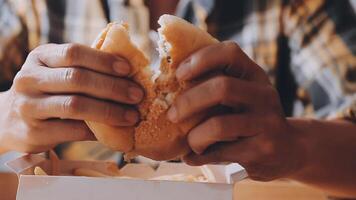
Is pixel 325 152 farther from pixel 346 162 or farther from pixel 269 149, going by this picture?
pixel 269 149

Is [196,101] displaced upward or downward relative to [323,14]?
downward

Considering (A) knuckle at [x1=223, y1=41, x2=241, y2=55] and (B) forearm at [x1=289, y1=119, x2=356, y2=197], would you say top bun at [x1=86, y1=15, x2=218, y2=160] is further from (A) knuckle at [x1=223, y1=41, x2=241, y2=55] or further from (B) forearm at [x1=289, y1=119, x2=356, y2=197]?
(B) forearm at [x1=289, y1=119, x2=356, y2=197]

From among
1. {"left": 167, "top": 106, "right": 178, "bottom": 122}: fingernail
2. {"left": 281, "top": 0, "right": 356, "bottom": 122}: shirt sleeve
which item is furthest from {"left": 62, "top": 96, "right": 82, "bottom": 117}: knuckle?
{"left": 281, "top": 0, "right": 356, "bottom": 122}: shirt sleeve

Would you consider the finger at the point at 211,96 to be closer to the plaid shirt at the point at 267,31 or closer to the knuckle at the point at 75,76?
the knuckle at the point at 75,76

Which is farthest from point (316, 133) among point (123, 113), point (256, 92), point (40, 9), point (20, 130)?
point (40, 9)

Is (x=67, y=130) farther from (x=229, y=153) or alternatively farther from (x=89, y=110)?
(x=229, y=153)

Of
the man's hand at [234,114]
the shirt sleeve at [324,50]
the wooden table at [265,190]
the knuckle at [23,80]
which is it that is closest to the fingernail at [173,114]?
the man's hand at [234,114]
